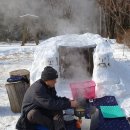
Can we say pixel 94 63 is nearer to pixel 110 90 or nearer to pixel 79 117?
pixel 110 90

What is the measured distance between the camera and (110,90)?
264 inches

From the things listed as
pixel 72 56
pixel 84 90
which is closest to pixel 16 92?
pixel 84 90

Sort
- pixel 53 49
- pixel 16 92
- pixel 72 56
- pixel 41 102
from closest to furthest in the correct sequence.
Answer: pixel 41 102 < pixel 16 92 < pixel 53 49 < pixel 72 56

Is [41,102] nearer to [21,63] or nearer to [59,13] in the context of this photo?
[21,63]

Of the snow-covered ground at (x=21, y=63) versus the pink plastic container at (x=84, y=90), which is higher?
the pink plastic container at (x=84, y=90)

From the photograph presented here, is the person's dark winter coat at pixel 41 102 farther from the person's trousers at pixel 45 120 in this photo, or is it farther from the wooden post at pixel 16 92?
the wooden post at pixel 16 92

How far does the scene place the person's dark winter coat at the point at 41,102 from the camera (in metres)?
4.45

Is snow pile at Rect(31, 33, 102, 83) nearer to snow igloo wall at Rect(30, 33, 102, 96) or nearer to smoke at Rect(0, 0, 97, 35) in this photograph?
snow igloo wall at Rect(30, 33, 102, 96)

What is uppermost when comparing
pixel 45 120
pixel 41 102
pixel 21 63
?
pixel 41 102

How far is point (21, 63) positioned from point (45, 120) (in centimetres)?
668

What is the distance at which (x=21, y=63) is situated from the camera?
1106 centimetres

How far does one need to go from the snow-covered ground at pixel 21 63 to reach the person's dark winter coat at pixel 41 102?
Result: 102 cm

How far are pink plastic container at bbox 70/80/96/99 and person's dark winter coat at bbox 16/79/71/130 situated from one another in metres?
1.51

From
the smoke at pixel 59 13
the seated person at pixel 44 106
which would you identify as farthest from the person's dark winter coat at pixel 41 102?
the smoke at pixel 59 13
